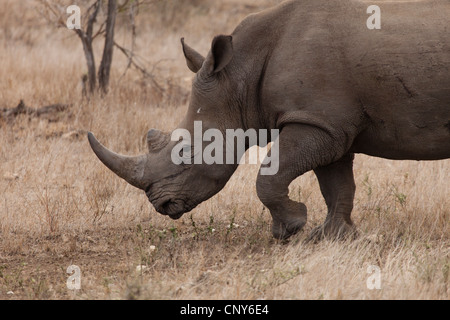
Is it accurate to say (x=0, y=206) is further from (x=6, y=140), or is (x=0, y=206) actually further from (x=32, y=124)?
(x=32, y=124)

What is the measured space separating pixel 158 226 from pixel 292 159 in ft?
5.77

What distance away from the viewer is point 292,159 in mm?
5195

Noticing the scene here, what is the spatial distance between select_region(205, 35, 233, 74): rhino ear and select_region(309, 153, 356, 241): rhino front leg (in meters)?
1.26

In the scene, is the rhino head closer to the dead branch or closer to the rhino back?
the rhino back

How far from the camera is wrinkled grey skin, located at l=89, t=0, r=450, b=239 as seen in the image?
16.2ft

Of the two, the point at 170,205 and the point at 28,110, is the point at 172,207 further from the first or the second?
the point at 28,110

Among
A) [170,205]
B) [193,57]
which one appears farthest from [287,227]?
[193,57]

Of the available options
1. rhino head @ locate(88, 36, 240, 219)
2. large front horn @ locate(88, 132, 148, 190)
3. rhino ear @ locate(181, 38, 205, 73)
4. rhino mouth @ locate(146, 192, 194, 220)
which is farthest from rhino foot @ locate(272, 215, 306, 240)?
rhino ear @ locate(181, 38, 205, 73)

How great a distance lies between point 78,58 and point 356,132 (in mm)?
7774

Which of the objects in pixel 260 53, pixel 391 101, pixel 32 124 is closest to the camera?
pixel 391 101

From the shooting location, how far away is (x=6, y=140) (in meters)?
8.61

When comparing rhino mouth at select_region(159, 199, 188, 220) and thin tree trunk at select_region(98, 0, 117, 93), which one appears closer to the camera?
rhino mouth at select_region(159, 199, 188, 220)
